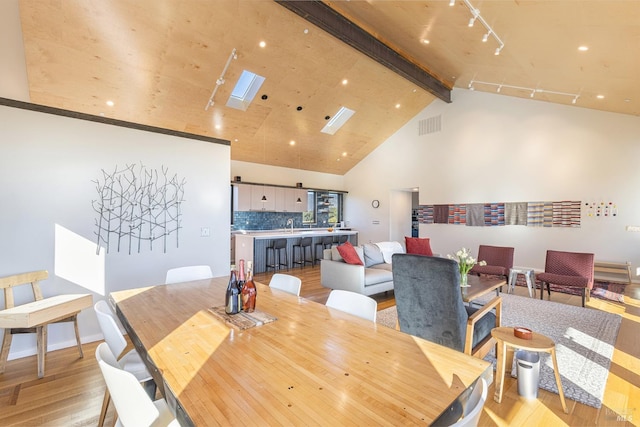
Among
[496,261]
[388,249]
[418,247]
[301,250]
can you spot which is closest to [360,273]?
[388,249]

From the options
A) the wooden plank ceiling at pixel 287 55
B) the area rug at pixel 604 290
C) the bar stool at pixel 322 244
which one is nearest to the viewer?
the wooden plank ceiling at pixel 287 55

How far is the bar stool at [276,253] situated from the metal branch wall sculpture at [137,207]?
361 cm

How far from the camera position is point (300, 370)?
110 cm

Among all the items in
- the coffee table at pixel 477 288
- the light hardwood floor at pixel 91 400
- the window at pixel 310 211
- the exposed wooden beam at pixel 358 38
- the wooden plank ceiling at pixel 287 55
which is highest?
the exposed wooden beam at pixel 358 38

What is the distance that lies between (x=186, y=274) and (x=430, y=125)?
786 cm

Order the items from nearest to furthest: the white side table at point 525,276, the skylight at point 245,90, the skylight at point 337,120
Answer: the white side table at point 525,276
the skylight at point 245,90
the skylight at point 337,120

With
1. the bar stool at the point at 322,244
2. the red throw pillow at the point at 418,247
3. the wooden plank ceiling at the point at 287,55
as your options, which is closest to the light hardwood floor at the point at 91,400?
the red throw pillow at the point at 418,247

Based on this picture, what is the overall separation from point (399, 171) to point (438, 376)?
866 cm

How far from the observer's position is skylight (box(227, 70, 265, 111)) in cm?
592

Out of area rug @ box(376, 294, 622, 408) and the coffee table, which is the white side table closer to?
area rug @ box(376, 294, 622, 408)

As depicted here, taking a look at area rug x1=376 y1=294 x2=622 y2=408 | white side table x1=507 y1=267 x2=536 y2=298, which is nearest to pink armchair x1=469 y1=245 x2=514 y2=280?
white side table x1=507 y1=267 x2=536 y2=298

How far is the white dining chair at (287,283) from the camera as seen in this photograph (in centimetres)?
235

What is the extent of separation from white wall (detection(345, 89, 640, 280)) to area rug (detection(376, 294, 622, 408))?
2.68 m

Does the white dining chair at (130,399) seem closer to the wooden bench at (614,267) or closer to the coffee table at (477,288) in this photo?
the coffee table at (477,288)
